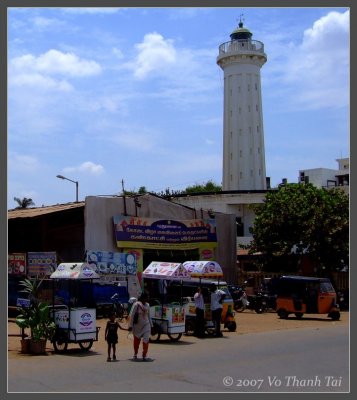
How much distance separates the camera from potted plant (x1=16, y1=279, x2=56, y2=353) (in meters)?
15.0

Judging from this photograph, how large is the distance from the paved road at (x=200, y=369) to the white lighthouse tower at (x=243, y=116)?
127ft

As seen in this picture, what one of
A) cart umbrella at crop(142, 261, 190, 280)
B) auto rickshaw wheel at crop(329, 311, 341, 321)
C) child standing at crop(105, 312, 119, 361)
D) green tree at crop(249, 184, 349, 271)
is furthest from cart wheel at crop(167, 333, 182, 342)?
green tree at crop(249, 184, 349, 271)

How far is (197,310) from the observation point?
19.4 m

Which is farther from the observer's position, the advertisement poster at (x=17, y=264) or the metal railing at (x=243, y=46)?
the metal railing at (x=243, y=46)

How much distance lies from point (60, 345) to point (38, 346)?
24.6 inches

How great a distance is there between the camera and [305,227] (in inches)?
1330

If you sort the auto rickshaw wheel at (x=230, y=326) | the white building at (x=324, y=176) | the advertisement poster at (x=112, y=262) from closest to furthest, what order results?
the auto rickshaw wheel at (x=230, y=326) → the advertisement poster at (x=112, y=262) → the white building at (x=324, y=176)

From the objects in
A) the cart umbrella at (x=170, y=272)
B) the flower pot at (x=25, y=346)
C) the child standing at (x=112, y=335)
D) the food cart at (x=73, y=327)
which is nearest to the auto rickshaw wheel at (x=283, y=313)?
the cart umbrella at (x=170, y=272)

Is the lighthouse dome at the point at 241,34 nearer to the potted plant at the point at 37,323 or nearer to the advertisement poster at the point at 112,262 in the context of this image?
the advertisement poster at the point at 112,262

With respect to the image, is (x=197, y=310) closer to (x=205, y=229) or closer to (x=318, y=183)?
(x=205, y=229)

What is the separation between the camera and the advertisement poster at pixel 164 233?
31.3m

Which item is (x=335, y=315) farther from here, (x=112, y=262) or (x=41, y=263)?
(x=41, y=263)

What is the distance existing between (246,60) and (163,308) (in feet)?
138

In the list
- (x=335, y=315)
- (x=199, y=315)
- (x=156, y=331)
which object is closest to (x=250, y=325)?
(x=335, y=315)
